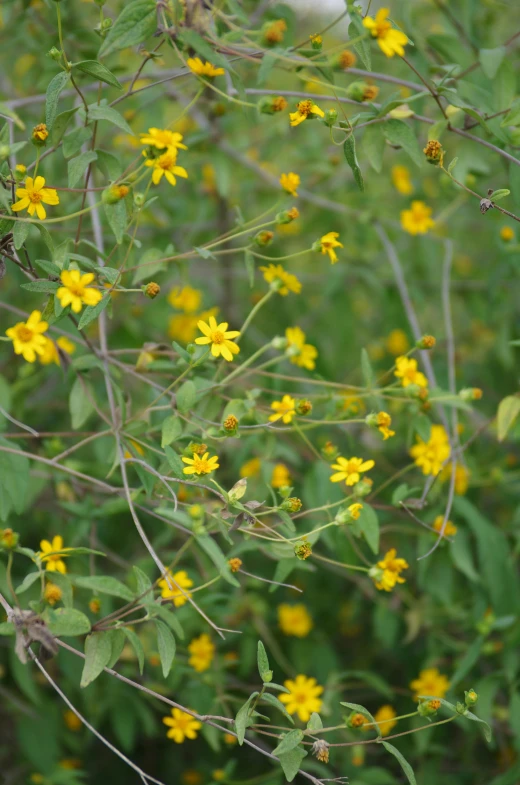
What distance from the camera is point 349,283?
6.54 ft

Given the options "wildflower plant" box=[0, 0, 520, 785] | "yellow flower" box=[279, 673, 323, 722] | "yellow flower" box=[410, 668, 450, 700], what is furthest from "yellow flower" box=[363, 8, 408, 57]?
"yellow flower" box=[410, 668, 450, 700]

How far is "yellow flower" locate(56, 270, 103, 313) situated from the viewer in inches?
33.2

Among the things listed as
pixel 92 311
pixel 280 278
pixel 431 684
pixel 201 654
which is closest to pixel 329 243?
pixel 280 278

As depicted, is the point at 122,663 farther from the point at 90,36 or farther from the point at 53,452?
the point at 90,36

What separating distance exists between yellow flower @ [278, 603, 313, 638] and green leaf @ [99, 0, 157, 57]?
3.80 feet

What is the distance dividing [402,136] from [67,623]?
74cm

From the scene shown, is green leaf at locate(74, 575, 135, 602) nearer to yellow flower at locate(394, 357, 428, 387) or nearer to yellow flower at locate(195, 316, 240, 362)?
yellow flower at locate(195, 316, 240, 362)

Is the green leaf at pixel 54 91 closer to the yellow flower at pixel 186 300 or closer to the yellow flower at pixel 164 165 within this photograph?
the yellow flower at pixel 164 165

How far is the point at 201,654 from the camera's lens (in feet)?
4.20

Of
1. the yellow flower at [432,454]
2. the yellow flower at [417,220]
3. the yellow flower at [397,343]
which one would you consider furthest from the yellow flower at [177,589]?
the yellow flower at [397,343]

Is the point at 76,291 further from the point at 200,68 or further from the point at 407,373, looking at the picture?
the point at 407,373

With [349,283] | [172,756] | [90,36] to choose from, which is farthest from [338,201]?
[172,756]

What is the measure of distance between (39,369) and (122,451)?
708 mm

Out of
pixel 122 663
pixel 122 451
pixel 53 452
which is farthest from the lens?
pixel 122 663
